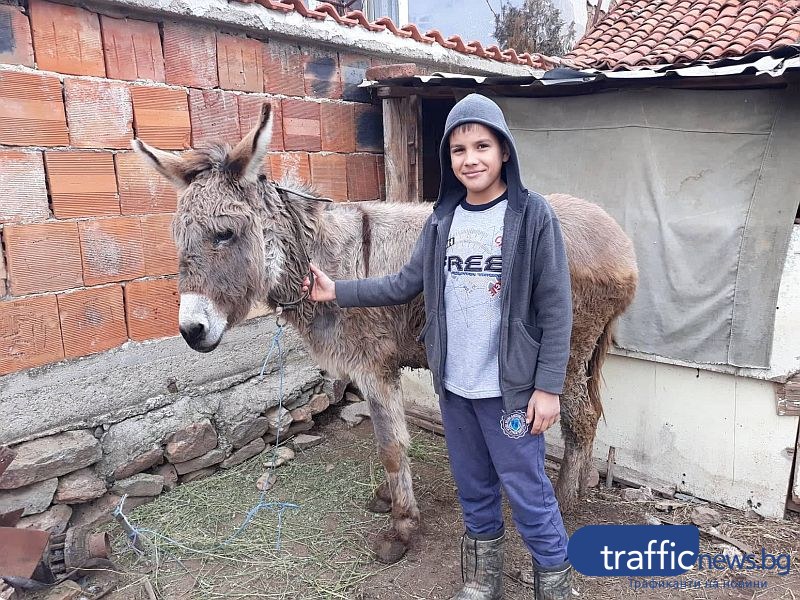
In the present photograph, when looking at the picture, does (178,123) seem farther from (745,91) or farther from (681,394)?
(681,394)

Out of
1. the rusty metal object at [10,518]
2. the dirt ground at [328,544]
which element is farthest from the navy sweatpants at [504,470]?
the rusty metal object at [10,518]

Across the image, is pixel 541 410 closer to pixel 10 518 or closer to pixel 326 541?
pixel 326 541

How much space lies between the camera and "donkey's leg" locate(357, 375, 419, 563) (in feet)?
10.2

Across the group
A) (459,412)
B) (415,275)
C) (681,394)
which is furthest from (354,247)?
(681,394)

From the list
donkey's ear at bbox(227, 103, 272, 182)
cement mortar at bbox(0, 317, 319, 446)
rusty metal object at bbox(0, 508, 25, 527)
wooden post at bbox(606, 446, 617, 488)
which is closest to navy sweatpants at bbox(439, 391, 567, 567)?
donkey's ear at bbox(227, 103, 272, 182)

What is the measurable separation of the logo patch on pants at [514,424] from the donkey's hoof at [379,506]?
1.84 meters

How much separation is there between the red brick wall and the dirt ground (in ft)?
4.29

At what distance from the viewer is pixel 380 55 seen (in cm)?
495

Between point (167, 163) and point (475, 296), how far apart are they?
1671 millimetres

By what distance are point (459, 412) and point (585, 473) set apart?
1.68m

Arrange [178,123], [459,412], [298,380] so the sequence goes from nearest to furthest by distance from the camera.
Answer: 1. [459,412]
2. [178,123]
3. [298,380]

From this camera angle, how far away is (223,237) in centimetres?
256

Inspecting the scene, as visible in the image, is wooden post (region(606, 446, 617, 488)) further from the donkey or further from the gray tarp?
the gray tarp

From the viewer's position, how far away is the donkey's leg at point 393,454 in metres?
3.10
